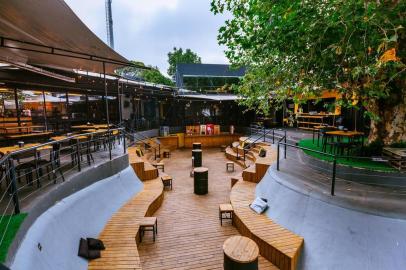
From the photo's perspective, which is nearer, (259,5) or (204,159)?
(259,5)

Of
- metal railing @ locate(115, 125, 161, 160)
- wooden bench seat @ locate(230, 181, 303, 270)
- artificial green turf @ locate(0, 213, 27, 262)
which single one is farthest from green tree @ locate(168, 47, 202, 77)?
artificial green turf @ locate(0, 213, 27, 262)

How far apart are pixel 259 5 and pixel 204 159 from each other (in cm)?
1017

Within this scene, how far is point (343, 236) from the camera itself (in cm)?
400

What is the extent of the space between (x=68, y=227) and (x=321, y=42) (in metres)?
6.13

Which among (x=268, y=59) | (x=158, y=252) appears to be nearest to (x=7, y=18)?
(x=158, y=252)

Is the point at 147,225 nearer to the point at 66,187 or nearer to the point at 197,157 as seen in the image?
the point at 66,187

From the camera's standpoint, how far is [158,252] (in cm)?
499

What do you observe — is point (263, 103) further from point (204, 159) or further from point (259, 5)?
point (204, 159)

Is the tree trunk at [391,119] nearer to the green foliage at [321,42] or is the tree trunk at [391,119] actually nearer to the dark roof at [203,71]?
the green foliage at [321,42]

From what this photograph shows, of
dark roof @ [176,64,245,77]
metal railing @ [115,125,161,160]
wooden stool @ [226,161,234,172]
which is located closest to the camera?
wooden stool @ [226,161,234,172]

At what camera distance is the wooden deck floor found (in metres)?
4.66

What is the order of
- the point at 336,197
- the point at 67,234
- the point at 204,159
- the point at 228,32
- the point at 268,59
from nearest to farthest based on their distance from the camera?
the point at 67,234, the point at 336,197, the point at 228,32, the point at 268,59, the point at 204,159

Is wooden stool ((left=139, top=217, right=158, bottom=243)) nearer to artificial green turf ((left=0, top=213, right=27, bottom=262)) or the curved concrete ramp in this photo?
the curved concrete ramp

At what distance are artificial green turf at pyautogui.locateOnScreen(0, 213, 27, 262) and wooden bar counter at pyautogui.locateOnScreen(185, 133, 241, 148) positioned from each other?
49.3ft
